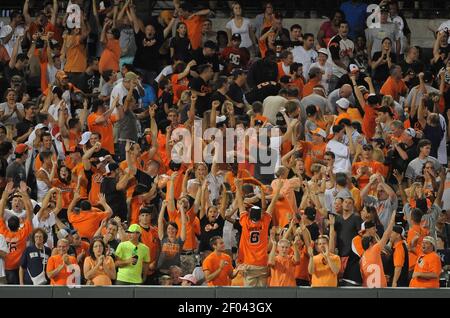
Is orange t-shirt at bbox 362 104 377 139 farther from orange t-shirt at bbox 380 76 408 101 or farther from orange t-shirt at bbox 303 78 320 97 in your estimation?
orange t-shirt at bbox 303 78 320 97

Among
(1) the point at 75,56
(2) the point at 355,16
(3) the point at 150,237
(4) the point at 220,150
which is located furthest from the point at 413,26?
(3) the point at 150,237

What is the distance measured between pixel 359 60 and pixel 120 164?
16.8ft

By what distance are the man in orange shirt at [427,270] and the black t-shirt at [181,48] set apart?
6703 millimetres

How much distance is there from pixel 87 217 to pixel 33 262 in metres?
1.06

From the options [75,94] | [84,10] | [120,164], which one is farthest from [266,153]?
[84,10]

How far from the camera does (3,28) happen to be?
2462cm

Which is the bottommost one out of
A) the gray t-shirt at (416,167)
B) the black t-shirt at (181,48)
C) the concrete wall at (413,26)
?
the gray t-shirt at (416,167)

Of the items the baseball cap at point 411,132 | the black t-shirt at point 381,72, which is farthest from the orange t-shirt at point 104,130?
the black t-shirt at point 381,72

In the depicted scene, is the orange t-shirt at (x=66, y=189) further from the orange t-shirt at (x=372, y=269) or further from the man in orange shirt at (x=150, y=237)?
the orange t-shirt at (x=372, y=269)

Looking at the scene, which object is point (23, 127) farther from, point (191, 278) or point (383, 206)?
point (383, 206)

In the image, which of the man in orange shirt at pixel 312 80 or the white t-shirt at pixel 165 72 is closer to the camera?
the man in orange shirt at pixel 312 80

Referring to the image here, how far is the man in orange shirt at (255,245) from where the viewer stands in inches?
738

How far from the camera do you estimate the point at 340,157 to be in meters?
20.8
